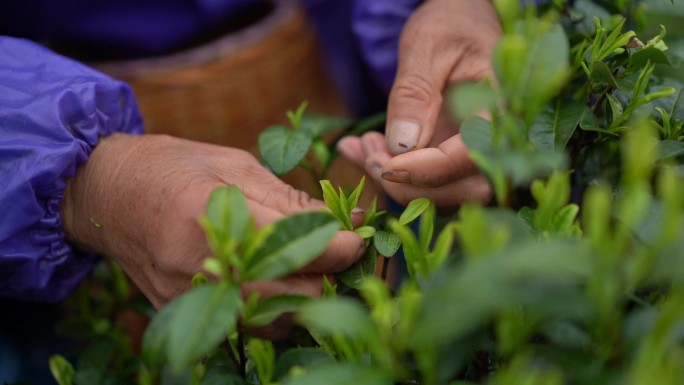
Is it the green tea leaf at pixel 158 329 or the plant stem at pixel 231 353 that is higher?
the green tea leaf at pixel 158 329

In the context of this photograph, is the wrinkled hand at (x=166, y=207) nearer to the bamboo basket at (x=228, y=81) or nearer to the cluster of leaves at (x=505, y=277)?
the cluster of leaves at (x=505, y=277)

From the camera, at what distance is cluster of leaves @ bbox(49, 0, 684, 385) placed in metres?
0.25

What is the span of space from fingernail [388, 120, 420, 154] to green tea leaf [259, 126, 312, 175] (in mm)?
77

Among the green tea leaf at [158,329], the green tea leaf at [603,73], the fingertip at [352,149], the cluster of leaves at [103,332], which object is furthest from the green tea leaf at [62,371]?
the green tea leaf at [603,73]

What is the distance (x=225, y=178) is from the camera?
545 millimetres

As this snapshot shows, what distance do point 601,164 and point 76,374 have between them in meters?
0.45

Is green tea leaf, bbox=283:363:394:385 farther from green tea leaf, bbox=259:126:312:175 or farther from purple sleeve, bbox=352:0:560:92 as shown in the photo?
purple sleeve, bbox=352:0:560:92

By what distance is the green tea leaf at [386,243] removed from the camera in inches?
17.8

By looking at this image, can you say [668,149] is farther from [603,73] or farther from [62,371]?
[62,371]

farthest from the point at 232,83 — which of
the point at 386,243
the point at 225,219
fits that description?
the point at 225,219

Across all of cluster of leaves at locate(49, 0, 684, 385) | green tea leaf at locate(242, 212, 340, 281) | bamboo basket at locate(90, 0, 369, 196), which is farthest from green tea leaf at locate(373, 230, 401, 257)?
bamboo basket at locate(90, 0, 369, 196)

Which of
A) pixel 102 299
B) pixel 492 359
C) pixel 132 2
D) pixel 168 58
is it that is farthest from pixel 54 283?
pixel 132 2

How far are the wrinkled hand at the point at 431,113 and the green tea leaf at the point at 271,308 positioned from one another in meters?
0.21

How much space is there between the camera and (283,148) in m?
0.59
